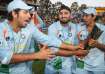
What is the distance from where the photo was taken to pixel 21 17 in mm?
3209

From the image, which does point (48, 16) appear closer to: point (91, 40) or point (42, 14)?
point (42, 14)

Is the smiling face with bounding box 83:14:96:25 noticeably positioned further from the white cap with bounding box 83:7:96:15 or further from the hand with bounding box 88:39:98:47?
the hand with bounding box 88:39:98:47

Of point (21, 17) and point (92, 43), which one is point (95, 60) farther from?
point (21, 17)

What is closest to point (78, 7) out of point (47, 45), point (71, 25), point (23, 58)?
point (71, 25)

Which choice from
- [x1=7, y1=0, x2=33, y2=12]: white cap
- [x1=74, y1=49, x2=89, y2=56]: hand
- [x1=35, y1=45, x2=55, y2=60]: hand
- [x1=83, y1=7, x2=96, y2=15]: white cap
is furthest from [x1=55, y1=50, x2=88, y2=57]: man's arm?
[x1=7, y1=0, x2=33, y2=12]: white cap

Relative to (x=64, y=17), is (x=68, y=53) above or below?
below

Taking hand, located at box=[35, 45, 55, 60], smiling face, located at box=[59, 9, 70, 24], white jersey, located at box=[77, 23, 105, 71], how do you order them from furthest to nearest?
white jersey, located at box=[77, 23, 105, 71]
smiling face, located at box=[59, 9, 70, 24]
hand, located at box=[35, 45, 55, 60]

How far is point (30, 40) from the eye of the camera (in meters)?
3.29

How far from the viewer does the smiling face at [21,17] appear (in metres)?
3.21

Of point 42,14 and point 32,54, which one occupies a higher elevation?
point 42,14

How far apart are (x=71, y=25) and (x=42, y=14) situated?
298mm

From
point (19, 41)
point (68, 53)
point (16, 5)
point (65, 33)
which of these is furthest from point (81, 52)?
point (16, 5)

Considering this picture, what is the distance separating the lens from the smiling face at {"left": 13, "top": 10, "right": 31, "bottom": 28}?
3.21m

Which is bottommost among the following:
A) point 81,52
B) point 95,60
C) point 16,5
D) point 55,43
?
point 95,60
